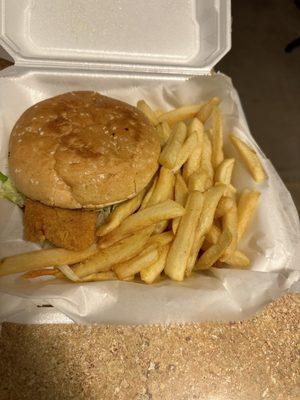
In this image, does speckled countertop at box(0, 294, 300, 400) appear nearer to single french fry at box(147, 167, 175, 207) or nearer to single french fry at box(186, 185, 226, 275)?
single french fry at box(186, 185, 226, 275)

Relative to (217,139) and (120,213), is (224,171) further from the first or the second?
(120,213)

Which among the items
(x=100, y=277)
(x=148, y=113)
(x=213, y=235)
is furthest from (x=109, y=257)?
(x=148, y=113)

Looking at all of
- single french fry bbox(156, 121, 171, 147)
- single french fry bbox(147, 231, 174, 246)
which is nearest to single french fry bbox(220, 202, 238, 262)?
single french fry bbox(147, 231, 174, 246)

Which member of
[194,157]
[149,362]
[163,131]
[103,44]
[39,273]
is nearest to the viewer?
[149,362]

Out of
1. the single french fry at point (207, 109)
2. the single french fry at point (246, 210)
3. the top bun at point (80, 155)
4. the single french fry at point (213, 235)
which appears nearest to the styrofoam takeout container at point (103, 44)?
the single french fry at point (207, 109)

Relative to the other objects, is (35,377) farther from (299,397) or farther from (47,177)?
(299,397)

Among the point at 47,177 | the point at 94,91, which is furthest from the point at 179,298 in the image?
the point at 94,91
